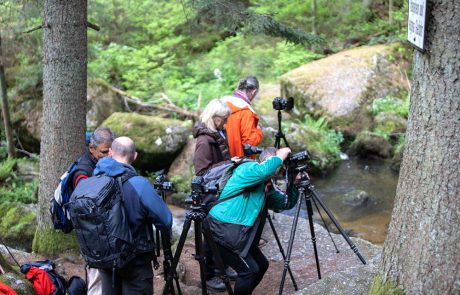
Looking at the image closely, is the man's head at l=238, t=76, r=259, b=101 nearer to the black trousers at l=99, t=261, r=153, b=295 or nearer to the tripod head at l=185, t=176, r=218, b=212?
the tripod head at l=185, t=176, r=218, b=212

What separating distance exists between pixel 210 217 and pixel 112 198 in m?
0.97

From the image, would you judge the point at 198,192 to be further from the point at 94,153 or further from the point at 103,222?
the point at 94,153

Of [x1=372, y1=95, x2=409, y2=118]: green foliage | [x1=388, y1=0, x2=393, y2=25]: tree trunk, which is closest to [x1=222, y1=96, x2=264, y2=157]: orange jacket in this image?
[x1=372, y1=95, x2=409, y2=118]: green foliage

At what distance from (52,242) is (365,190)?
7048mm

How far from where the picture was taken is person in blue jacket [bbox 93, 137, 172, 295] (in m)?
3.65

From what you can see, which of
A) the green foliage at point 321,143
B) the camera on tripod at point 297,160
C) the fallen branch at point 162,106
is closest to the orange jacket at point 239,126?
the camera on tripod at point 297,160

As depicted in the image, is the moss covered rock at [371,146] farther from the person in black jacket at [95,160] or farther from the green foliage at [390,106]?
the person in black jacket at [95,160]

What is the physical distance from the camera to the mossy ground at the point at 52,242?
6.02 metres

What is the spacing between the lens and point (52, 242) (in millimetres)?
6039

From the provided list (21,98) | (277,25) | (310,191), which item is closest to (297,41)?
(277,25)

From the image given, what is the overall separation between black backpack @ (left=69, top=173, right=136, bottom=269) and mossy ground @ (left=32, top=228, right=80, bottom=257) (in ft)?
8.66

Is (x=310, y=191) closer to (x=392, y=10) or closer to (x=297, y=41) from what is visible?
(x=297, y=41)

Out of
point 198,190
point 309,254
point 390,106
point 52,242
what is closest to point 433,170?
point 198,190

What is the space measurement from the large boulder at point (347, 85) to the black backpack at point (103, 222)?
10.7 meters
